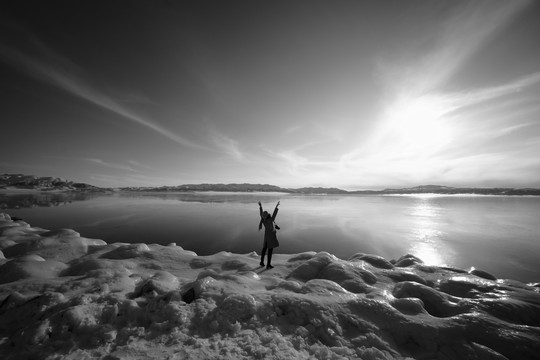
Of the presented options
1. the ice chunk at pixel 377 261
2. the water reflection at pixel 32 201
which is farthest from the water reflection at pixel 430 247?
the water reflection at pixel 32 201

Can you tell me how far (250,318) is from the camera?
509 cm

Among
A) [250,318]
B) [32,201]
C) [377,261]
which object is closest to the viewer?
[250,318]

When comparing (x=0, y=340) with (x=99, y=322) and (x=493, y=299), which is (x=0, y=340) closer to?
(x=99, y=322)

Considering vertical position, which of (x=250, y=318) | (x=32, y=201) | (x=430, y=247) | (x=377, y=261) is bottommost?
(x=430, y=247)

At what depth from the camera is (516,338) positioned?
4863mm

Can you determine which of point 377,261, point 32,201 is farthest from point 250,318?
point 32,201

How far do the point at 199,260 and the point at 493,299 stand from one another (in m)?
10.6

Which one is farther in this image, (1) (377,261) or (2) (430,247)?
(2) (430,247)

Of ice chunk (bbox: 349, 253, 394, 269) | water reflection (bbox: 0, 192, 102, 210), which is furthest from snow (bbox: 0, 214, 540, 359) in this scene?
water reflection (bbox: 0, 192, 102, 210)

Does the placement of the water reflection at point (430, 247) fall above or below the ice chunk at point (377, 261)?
below

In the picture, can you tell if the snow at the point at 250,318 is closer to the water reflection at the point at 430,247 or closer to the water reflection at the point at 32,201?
the water reflection at the point at 430,247

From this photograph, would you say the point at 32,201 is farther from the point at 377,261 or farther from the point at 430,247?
the point at 430,247

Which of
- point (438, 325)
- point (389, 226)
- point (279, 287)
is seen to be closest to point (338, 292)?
point (279, 287)

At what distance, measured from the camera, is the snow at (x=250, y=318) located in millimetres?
4133
